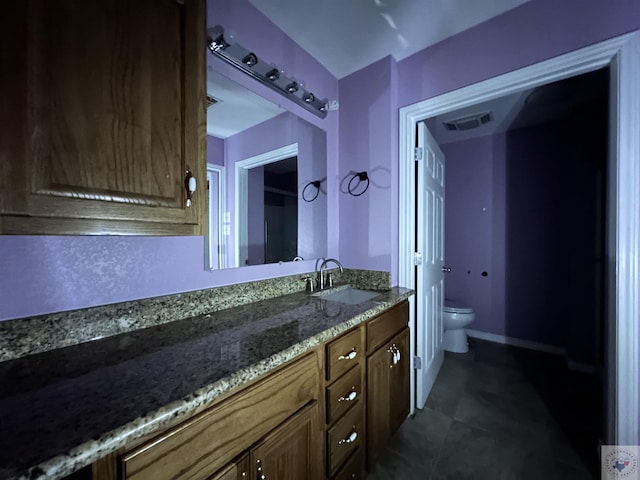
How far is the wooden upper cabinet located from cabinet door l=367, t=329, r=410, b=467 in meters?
1.08

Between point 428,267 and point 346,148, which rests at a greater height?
point 346,148

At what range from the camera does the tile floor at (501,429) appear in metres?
1.31

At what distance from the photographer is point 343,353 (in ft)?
3.43

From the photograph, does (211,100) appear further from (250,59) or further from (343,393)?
(343,393)

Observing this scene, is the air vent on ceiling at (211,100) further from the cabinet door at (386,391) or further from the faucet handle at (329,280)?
the cabinet door at (386,391)

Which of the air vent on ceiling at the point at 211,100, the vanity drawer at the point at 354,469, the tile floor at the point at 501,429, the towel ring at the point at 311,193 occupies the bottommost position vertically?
the tile floor at the point at 501,429

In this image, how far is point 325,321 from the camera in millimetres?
1013

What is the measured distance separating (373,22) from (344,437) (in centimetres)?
215

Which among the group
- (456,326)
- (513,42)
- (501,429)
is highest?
(513,42)

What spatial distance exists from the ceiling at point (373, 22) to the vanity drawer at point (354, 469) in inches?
88.6

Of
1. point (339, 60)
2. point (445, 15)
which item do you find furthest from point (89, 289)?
point (445, 15)

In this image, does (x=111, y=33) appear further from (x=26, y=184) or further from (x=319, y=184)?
(x=319, y=184)

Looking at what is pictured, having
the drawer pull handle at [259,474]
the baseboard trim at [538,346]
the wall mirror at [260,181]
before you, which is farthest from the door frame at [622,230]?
the drawer pull handle at [259,474]

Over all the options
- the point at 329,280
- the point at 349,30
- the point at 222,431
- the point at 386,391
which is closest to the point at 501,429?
the point at 386,391
